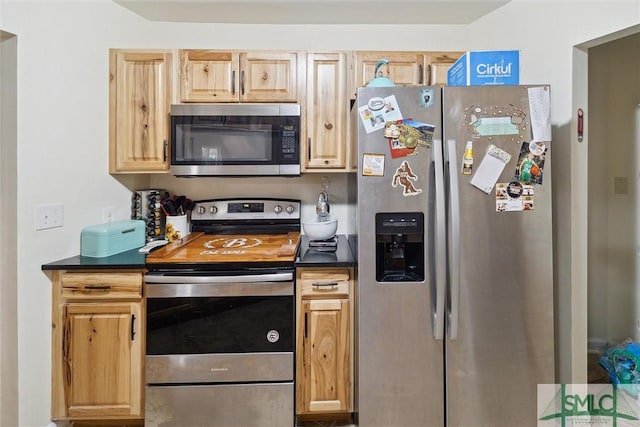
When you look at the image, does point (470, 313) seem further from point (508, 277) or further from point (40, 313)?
point (40, 313)

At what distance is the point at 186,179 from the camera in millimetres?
2256

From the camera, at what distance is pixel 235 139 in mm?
1871

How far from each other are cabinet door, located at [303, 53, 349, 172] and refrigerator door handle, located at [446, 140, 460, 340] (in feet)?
2.50

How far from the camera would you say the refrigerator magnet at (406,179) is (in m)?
1.38

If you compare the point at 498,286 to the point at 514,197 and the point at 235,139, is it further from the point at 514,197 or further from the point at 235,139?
the point at 235,139

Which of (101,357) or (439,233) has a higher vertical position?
(439,233)

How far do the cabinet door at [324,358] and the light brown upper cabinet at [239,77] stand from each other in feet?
4.31

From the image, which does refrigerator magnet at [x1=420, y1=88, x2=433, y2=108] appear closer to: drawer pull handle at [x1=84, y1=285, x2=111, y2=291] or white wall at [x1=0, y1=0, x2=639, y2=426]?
white wall at [x1=0, y1=0, x2=639, y2=426]

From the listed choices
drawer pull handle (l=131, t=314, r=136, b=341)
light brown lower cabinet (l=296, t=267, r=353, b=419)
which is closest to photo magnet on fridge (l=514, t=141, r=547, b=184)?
light brown lower cabinet (l=296, t=267, r=353, b=419)

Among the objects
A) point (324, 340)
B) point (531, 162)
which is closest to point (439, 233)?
point (531, 162)

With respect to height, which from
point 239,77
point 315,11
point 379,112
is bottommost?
point 379,112

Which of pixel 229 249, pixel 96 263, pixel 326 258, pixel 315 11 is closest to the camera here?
pixel 96 263

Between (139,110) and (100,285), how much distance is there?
1084 millimetres

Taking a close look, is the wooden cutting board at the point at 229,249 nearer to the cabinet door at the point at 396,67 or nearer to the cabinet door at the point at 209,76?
the cabinet door at the point at 209,76
